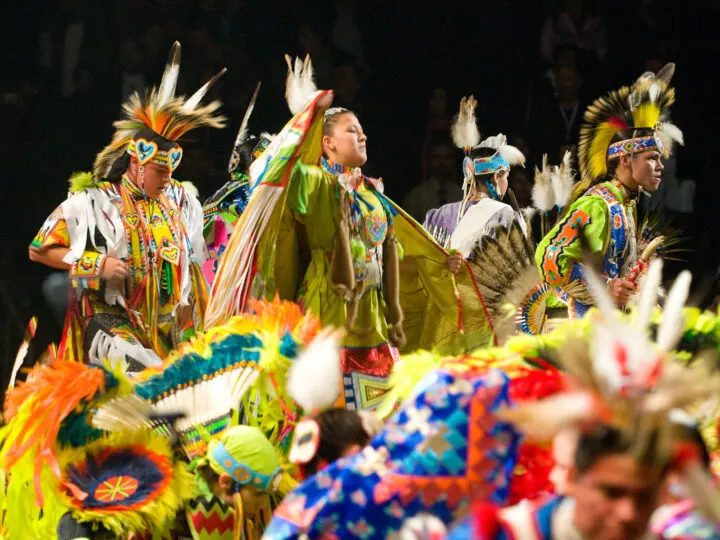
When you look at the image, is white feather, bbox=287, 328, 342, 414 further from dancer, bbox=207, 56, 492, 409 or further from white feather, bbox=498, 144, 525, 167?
white feather, bbox=498, 144, 525, 167

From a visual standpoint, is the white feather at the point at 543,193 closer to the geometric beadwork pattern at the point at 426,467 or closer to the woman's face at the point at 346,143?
the woman's face at the point at 346,143

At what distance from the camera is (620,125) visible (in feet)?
19.2

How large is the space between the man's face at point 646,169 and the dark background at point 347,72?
2.39m

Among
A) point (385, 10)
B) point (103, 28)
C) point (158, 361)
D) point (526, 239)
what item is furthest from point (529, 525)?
point (385, 10)

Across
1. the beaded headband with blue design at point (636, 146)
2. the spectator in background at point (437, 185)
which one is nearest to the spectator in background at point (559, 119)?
the spectator in background at point (437, 185)

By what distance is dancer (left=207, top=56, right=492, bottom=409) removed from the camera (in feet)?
15.6

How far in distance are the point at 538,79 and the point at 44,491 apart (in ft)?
19.0

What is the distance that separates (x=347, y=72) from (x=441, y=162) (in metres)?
0.83

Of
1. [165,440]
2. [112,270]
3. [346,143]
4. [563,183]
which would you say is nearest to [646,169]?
[346,143]

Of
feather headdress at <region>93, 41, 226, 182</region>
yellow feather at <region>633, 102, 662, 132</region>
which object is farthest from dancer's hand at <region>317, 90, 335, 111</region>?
yellow feather at <region>633, 102, 662, 132</region>

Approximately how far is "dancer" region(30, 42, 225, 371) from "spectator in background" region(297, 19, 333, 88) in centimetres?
187

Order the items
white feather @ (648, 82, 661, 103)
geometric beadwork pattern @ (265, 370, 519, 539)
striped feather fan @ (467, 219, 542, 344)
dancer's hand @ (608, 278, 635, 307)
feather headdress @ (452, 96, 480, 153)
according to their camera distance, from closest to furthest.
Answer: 1. geometric beadwork pattern @ (265, 370, 519, 539)
2. dancer's hand @ (608, 278, 635, 307)
3. white feather @ (648, 82, 661, 103)
4. striped feather fan @ (467, 219, 542, 344)
5. feather headdress @ (452, 96, 480, 153)

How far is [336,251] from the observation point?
4898 millimetres

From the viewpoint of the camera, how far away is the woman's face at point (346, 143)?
5008 mm
